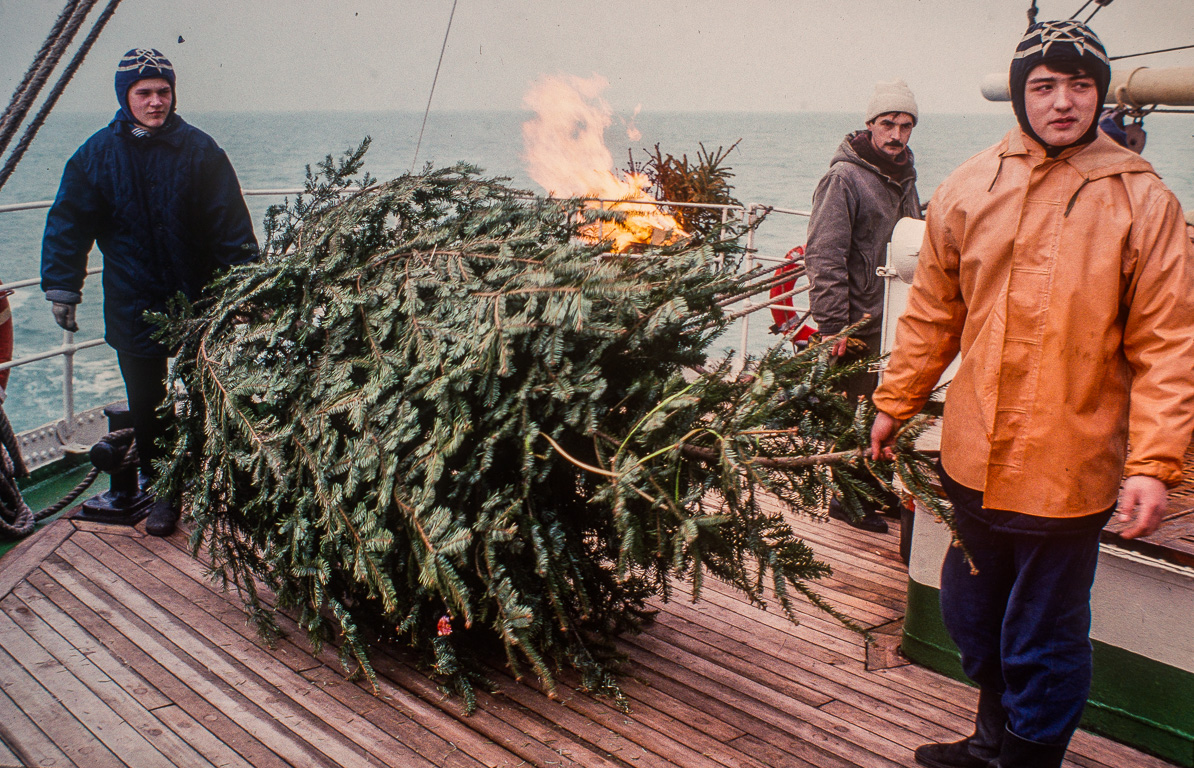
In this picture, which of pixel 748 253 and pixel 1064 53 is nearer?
pixel 1064 53

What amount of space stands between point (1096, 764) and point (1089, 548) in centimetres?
80

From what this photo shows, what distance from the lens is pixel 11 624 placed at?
2799mm

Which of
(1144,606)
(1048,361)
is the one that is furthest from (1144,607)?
(1048,361)

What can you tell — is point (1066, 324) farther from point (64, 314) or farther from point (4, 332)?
point (4, 332)

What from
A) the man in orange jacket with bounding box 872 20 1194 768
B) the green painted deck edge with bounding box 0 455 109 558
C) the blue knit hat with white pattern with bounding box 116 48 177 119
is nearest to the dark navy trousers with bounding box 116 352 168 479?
the green painted deck edge with bounding box 0 455 109 558

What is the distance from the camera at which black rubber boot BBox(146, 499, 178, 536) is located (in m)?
3.51

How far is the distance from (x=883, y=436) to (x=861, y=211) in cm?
183

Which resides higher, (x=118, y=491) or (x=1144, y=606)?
(x=1144, y=606)

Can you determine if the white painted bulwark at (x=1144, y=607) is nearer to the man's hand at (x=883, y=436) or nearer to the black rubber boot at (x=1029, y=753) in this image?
the black rubber boot at (x=1029, y=753)

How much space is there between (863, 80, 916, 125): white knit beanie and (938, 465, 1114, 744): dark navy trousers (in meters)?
2.03

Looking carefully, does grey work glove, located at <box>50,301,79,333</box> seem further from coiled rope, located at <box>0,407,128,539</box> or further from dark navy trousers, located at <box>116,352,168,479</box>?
coiled rope, located at <box>0,407,128,539</box>

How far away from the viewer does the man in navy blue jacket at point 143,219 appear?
343cm

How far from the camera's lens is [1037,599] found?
1861 millimetres

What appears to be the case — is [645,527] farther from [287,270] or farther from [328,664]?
[287,270]
